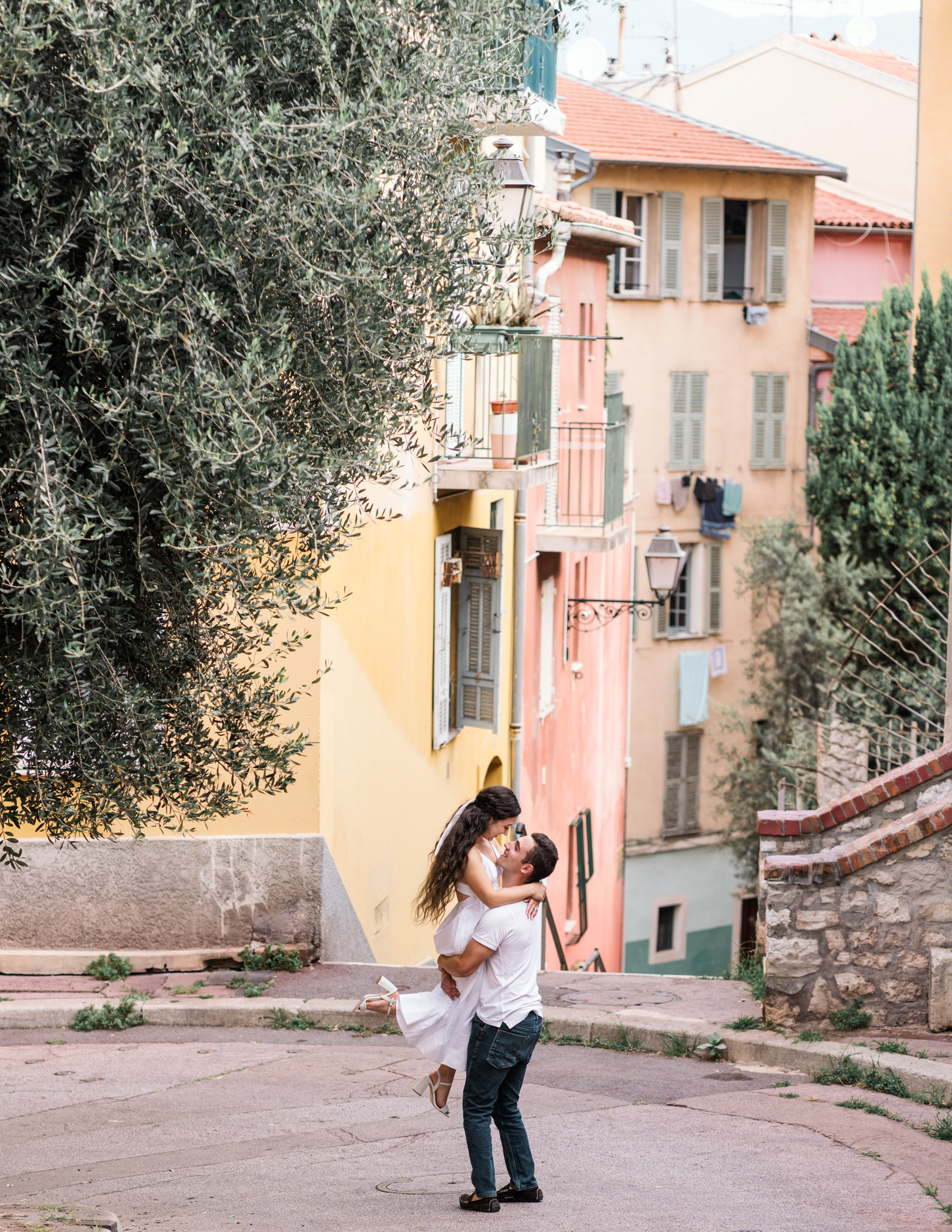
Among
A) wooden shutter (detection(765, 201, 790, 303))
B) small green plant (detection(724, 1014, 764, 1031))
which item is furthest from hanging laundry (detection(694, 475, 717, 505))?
small green plant (detection(724, 1014, 764, 1031))

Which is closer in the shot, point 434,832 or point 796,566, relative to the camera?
point 434,832

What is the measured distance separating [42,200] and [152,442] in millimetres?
749

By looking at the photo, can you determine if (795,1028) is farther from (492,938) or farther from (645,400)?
(645,400)

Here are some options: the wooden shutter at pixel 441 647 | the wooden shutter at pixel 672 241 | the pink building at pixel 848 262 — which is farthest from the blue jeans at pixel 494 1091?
the pink building at pixel 848 262

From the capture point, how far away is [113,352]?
15.0 ft

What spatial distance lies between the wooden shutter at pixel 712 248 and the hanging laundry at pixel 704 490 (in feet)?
11.9

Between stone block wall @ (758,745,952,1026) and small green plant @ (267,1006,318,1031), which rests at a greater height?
stone block wall @ (758,745,952,1026)

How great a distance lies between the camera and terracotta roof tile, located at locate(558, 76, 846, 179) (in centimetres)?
2909

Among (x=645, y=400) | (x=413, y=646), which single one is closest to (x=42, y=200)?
(x=413, y=646)

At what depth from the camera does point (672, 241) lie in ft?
98.9

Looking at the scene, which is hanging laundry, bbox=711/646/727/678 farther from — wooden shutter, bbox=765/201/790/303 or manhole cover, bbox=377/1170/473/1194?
manhole cover, bbox=377/1170/473/1194

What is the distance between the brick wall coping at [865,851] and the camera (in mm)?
8312

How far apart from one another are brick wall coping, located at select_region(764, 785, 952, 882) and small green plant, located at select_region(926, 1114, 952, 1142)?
1585 mm

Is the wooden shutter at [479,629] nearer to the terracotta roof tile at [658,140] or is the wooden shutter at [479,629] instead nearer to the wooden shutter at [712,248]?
the terracotta roof tile at [658,140]
